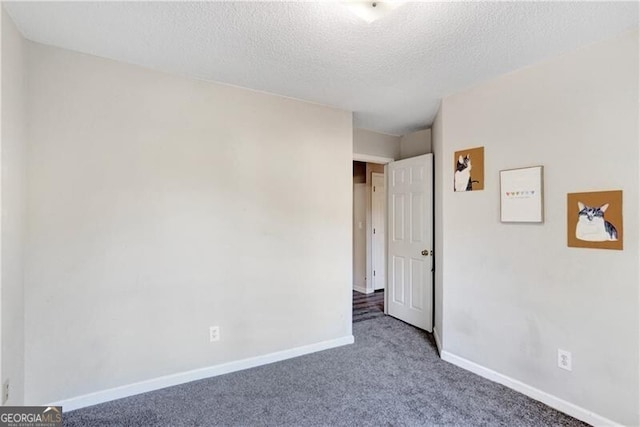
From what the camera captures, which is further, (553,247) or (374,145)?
(374,145)

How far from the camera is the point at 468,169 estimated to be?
2715 millimetres

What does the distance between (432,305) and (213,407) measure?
2432 mm

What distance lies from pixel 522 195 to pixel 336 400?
6.57ft

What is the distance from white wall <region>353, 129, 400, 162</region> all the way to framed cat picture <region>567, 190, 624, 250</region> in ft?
7.51

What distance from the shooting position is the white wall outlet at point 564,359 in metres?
2.07

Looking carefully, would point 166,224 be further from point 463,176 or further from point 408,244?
point 408,244

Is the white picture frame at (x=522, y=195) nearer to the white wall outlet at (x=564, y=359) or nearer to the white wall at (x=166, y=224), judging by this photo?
the white wall outlet at (x=564, y=359)

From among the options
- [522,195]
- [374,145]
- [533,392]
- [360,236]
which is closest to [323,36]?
[522,195]

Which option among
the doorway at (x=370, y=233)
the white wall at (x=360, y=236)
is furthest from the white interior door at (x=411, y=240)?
the white wall at (x=360, y=236)

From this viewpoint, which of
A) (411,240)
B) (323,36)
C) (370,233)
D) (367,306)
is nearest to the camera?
(323,36)

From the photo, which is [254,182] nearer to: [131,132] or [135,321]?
[131,132]

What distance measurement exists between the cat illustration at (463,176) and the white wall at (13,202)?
10.2 feet

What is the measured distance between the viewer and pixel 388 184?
415 centimetres

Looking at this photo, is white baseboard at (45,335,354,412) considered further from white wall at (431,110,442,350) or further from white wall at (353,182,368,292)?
white wall at (353,182,368,292)
